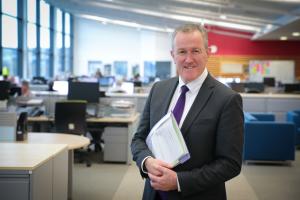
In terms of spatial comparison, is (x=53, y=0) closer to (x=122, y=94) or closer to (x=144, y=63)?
(x=144, y=63)

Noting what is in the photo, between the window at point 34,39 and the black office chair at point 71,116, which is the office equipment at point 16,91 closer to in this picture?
the black office chair at point 71,116

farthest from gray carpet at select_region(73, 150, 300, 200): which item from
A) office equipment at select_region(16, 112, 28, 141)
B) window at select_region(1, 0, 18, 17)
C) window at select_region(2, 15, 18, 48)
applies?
window at select_region(1, 0, 18, 17)

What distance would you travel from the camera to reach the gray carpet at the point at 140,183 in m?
5.00

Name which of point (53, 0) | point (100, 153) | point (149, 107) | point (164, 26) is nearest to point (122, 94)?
point (100, 153)

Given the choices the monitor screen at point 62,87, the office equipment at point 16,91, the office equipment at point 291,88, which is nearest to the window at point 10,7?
the office equipment at point 16,91

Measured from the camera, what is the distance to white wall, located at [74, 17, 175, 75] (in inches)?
826

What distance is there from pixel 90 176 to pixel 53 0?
444 inches

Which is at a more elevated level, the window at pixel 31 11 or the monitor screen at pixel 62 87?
the window at pixel 31 11

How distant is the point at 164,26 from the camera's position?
727 inches

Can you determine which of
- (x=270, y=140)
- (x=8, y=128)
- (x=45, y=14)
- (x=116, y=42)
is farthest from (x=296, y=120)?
(x=116, y=42)

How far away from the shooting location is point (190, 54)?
1.70 meters

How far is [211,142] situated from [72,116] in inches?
186

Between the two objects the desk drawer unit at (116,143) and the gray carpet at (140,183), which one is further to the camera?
the desk drawer unit at (116,143)

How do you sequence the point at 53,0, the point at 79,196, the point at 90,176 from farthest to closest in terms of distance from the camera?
the point at 53,0
the point at 90,176
the point at 79,196
